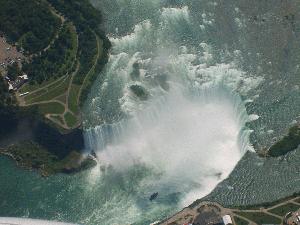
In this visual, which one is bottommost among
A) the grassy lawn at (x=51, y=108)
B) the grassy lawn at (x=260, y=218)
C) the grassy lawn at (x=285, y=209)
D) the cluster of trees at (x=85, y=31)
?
the grassy lawn at (x=260, y=218)

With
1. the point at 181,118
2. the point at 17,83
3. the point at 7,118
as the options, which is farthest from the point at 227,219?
the point at 17,83

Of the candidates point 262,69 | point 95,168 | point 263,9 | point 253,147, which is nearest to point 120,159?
point 95,168

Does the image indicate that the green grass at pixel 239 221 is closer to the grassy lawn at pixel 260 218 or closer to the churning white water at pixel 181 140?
the grassy lawn at pixel 260 218

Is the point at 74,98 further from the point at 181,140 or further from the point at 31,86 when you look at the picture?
the point at 181,140

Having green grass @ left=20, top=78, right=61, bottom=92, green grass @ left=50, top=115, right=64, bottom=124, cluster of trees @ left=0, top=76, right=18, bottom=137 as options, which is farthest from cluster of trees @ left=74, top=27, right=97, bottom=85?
cluster of trees @ left=0, top=76, right=18, bottom=137

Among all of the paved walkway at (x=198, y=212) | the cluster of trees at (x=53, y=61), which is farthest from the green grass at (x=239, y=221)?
the cluster of trees at (x=53, y=61)

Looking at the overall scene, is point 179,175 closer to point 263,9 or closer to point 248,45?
point 248,45

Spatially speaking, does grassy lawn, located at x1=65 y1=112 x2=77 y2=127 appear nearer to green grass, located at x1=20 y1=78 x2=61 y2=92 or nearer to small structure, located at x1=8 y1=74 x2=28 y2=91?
green grass, located at x1=20 y1=78 x2=61 y2=92

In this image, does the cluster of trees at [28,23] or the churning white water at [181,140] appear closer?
the churning white water at [181,140]
